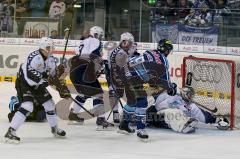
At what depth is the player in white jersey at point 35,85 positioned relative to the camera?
20.9 ft

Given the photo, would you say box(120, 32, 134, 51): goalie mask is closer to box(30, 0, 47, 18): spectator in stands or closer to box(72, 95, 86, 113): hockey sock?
box(72, 95, 86, 113): hockey sock

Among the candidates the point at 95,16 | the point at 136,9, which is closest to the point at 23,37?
the point at 95,16

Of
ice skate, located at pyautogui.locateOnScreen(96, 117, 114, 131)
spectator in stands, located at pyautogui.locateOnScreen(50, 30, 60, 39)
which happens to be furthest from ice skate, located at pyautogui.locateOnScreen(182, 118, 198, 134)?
spectator in stands, located at pyautogui.locateOnScreen(50, 30, 60, 39)

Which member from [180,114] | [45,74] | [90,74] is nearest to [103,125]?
[90,74]

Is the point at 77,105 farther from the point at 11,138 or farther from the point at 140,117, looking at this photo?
the point at 11,138

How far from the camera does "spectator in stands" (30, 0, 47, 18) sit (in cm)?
1252

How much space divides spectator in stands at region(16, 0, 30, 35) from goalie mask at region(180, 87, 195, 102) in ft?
17.3

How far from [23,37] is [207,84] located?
5119 mm

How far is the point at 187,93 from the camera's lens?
311 inches

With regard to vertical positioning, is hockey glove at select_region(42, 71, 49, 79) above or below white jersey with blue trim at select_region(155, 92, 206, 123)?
above

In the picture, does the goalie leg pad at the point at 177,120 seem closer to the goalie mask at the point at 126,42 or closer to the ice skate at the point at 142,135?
the ice skate at the point at 142,135

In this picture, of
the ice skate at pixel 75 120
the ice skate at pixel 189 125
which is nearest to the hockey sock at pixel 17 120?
the ice skate at pixel 75 120

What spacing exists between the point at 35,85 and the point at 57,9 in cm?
637

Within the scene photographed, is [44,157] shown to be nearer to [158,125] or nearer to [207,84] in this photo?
[158,125]
